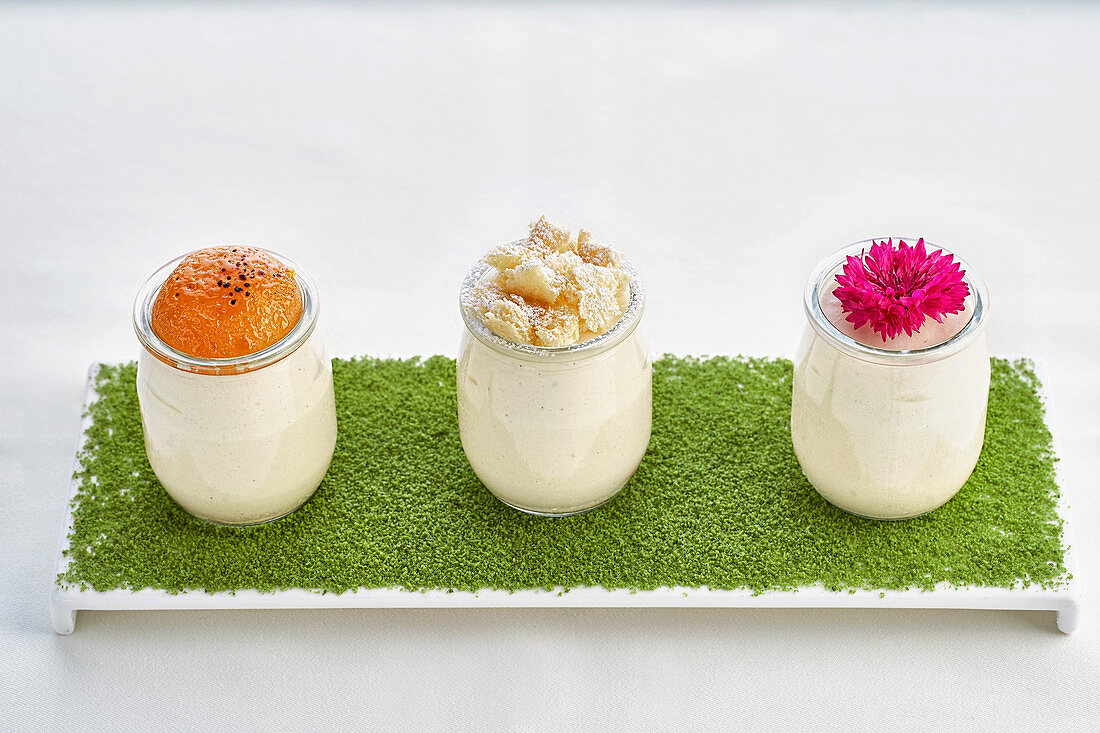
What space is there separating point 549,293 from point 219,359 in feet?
1.46

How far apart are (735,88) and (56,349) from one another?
5.36 ft

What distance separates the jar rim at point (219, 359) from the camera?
1905 millimetres

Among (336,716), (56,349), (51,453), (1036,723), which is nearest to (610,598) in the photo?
(336,716)

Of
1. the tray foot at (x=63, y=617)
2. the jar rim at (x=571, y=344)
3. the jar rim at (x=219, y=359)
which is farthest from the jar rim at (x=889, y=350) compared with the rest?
the tray foot at (x=63, y=617)

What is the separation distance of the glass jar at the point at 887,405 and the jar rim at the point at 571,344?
0.24 metres

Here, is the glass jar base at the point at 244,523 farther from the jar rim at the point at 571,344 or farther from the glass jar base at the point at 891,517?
the glass jar base at the point at 891,517

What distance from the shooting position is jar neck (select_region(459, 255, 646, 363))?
1.89m

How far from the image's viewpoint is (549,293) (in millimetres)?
1895

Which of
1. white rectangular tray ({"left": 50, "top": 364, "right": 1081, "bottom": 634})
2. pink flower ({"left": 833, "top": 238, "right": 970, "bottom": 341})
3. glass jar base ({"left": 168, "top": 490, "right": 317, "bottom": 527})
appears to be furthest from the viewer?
glass jar base ({"left": 168, "top": 490, "right": 317, "bottom": 527})

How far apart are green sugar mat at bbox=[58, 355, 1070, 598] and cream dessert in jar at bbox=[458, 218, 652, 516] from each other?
0.29ft

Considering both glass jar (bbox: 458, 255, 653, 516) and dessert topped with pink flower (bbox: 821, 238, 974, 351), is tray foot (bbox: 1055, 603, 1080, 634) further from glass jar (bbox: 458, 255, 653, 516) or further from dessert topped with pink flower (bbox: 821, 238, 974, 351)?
glass jar (bbox: 458, 255, 653, 516)

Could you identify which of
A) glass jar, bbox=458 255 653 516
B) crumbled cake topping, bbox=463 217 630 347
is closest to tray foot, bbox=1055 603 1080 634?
glass jar, bbox=458 255 653 516

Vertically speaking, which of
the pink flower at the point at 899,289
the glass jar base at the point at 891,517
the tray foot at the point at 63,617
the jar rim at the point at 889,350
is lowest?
the tray foot at the point at 63,617

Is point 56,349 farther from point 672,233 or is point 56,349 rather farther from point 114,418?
point 672,233
